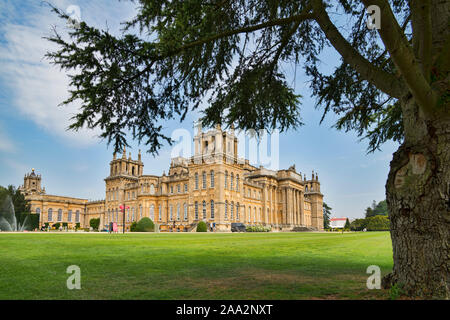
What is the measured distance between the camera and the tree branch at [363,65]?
15.4ft

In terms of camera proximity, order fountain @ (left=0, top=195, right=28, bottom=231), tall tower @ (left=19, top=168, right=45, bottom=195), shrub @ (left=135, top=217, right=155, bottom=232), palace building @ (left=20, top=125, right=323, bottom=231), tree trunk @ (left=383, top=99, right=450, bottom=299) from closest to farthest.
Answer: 1. tree trunk @ (left=383, top=99, right=450, bottom=299)
2. shrub @ (left=135, top=217, right=155, bottom=232)
3. fountain @ (left=0, top=195, right=28, bottom=231)
4. palace building @ (left=20, top=125, right=323, bottom=231)
5. tall tower @ (left=19, top=168, right=45, bottom=195)

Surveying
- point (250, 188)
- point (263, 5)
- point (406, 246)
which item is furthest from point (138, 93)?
point (250, 188)

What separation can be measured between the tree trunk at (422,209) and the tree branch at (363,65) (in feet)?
1.62

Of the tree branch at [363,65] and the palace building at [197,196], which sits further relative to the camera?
the palace building at [197,196]

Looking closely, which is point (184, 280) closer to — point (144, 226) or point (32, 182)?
point (144, 226)

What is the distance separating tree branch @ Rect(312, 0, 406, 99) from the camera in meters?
4.68

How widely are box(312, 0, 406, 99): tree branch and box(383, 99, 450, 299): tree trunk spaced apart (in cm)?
49

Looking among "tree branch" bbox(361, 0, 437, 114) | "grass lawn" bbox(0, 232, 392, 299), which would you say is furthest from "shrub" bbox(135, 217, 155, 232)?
"tree branch" bbox(361, 0, 437, 114)

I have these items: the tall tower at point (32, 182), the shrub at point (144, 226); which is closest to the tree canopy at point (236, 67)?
the shrub at point (144, 226)

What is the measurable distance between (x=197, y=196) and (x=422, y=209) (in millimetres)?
47049

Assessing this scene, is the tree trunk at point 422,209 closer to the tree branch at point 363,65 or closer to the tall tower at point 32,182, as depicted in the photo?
the tree branch at point 363,65

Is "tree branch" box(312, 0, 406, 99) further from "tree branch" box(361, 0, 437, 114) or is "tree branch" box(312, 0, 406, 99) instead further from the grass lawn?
the grass lawn

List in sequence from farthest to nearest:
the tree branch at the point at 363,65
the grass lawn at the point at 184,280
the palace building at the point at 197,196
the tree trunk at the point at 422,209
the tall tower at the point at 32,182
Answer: the tall tower at the point at 32,182, the palace building at the point at 197,196, the tree branch at the point at 363,65, the grass lawn at the point at 184,280, the tree trunk at the point at 422,209

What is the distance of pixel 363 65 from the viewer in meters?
4.74
